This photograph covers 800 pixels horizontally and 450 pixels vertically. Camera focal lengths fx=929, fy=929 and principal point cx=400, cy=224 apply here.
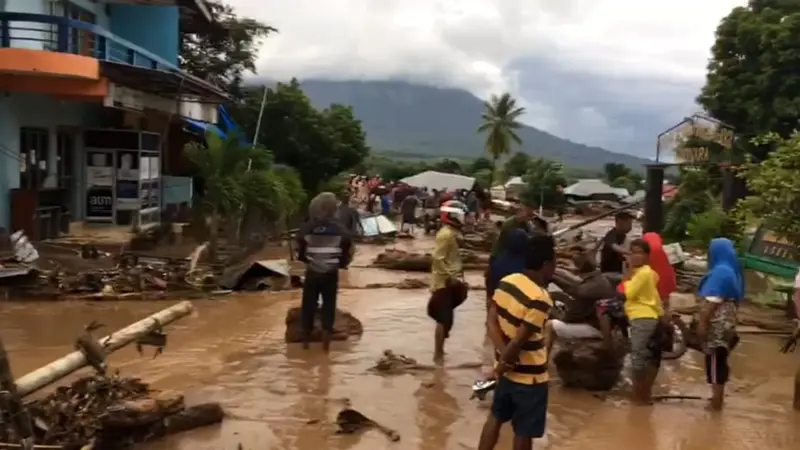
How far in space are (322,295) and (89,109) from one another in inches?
536

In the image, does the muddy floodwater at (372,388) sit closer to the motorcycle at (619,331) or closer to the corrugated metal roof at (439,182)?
the motorcycle at (619,331)

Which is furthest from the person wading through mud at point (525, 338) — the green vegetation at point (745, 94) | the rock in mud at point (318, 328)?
the green vegetation at point (745, 94)

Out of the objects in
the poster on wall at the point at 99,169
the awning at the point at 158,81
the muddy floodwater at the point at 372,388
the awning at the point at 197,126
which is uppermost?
the awning at the point at 158,81

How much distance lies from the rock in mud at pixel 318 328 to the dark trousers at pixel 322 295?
0.27 meters

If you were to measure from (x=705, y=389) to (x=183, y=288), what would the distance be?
8.25 m

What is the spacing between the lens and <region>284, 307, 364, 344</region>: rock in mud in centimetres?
1025

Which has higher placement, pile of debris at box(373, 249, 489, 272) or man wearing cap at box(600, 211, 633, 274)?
man wearing cap at box(600, 211, 633, 274)

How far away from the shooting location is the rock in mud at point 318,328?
33.6ft

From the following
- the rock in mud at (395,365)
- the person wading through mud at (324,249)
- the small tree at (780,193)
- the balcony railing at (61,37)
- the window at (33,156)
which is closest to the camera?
the rock in mud at (395,365)

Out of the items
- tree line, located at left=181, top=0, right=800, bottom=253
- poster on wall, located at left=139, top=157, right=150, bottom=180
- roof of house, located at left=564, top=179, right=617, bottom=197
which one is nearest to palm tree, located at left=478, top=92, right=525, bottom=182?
roof of house, located at left=564, top=179, right=617, bottom=197

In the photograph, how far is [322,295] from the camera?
9750 millimetres

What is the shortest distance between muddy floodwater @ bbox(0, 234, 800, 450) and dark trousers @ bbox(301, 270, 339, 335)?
13.7 inches

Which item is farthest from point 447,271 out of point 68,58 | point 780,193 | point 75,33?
point 75,33

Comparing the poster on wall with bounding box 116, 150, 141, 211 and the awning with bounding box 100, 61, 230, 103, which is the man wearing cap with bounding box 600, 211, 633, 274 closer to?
the awning with bounding box 100, 61, 230, 103
